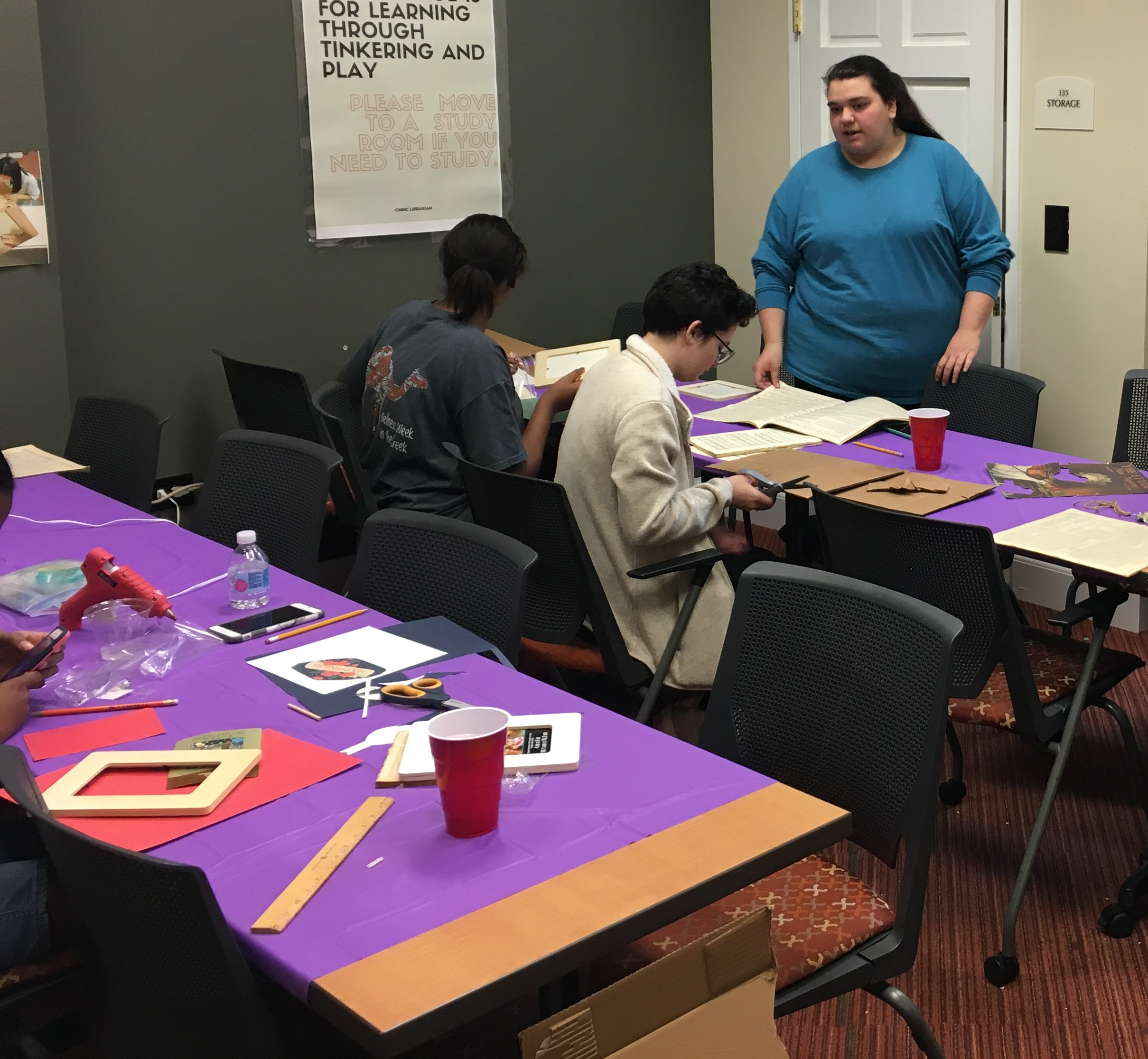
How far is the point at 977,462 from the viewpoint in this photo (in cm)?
319

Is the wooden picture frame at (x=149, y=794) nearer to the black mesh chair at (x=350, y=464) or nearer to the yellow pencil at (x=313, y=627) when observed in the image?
the yellow pencil at (x=313, y=627)

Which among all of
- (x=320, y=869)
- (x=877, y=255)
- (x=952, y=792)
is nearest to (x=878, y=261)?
(x=877, y=255)

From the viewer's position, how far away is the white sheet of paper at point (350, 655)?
201 centimetres

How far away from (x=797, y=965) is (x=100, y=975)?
882 mm

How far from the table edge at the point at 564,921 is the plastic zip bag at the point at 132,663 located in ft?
2.96

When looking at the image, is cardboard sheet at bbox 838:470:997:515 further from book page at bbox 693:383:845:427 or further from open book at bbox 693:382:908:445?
book page at bbox 693:383:845:427

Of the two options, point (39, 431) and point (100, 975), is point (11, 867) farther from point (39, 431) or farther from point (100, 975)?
point (39, 431)

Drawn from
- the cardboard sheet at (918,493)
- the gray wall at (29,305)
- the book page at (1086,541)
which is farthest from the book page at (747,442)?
the gray wall at (29,305)

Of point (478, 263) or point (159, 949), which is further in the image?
point (478, 263)

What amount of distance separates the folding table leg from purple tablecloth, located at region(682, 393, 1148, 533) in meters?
0.31

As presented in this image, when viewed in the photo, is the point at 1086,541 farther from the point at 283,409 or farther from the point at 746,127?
the point at 746,127

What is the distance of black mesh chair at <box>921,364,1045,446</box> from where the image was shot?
11.7 ft

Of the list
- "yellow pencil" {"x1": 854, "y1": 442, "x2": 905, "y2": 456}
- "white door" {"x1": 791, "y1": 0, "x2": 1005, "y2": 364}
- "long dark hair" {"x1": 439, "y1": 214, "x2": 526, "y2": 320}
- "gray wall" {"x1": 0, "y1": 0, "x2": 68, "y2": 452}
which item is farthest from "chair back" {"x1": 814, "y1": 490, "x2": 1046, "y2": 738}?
"gray wall" {"x1": 0, "y1": 0, "x2": 68, "y2": 452}

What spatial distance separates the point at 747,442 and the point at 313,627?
1.56 metres
